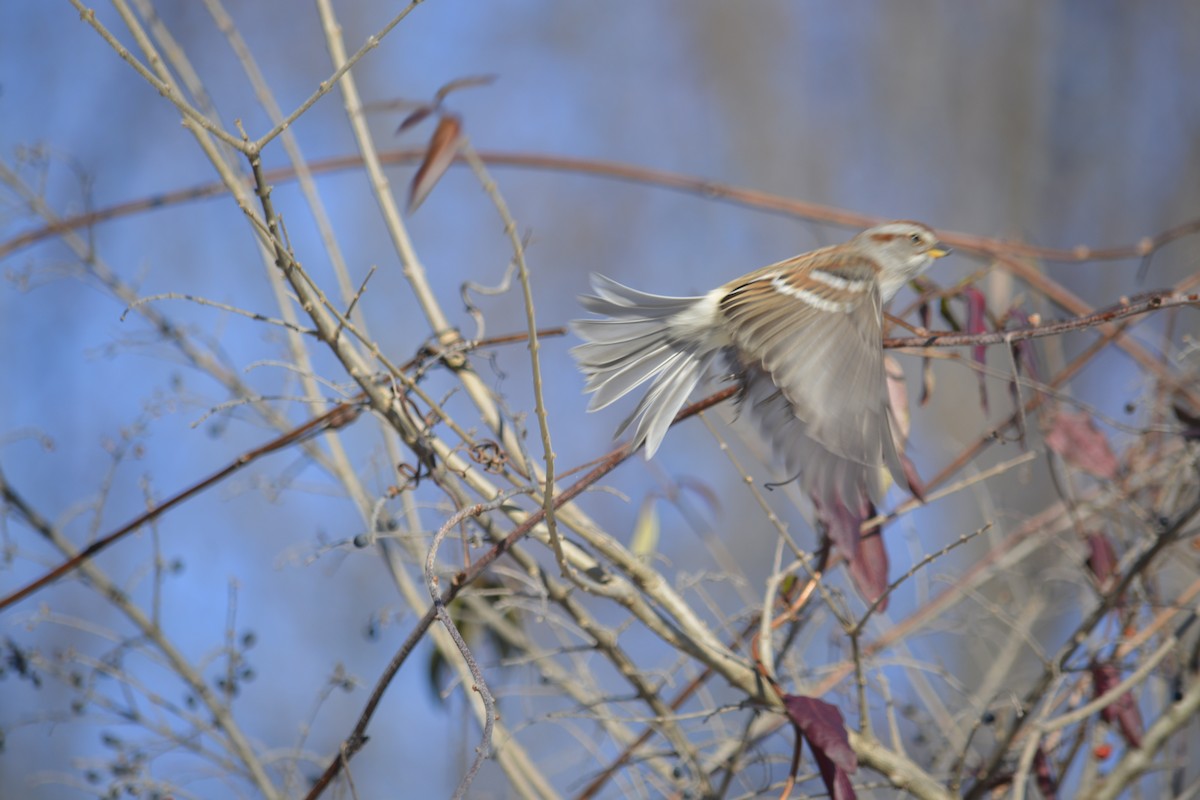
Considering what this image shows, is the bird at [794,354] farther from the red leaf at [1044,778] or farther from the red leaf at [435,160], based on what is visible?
the red leaf at [1044,778]

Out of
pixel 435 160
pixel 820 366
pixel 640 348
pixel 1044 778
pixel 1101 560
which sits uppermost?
pixel 435 160

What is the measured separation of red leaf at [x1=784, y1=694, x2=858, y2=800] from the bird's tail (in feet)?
1.36

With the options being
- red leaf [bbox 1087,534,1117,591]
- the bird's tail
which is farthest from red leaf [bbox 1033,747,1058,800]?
the bird's tail

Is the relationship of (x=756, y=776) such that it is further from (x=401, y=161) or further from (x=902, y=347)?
(x=401, y=161)

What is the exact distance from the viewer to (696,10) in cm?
572

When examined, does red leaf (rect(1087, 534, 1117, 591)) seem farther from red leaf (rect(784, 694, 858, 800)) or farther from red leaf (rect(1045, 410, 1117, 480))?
red leaf (rect(784, 694, 858, 800))

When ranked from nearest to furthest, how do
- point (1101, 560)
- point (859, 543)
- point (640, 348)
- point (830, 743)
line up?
point (830, 743) → point (859, 543) → point (1101, 560) → point (640, 348)

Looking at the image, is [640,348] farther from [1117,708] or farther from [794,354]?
[1117,708]

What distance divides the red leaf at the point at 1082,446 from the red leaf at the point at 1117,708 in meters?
0.25

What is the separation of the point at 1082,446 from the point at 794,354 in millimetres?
425

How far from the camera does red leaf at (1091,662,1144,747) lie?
1.22 metres

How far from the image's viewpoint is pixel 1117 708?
122cm

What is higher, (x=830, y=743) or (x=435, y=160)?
(x=435, y=160)

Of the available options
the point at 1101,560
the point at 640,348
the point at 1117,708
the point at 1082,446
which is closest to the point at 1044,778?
the point at 1117,708
